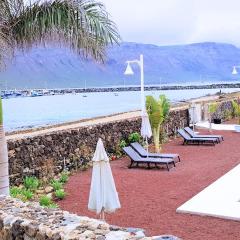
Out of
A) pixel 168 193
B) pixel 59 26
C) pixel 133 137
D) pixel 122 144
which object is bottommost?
pixel 168 193

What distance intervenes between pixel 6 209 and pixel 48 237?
1176 millimetres

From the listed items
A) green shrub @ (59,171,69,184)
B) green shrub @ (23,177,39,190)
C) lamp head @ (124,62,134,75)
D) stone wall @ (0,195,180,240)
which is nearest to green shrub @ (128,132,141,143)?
lamp head @ (124,62,134,75)

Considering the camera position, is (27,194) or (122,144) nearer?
(27,194)

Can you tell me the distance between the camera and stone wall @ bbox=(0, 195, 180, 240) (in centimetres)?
396

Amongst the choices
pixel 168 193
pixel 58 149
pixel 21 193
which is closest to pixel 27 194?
pixel 21 193

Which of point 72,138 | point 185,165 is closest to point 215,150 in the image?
point 185,165

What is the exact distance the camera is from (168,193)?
30.6 feet

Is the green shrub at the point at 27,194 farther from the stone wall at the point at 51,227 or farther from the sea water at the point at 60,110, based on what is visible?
the sea water at the point at 60,110

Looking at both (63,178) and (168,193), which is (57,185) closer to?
(63,178)

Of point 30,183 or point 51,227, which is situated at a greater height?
point 51,227

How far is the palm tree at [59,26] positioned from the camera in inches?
281

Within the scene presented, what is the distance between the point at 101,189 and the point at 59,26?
254cm

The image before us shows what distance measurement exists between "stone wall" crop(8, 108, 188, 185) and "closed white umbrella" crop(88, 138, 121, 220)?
3.92 metres

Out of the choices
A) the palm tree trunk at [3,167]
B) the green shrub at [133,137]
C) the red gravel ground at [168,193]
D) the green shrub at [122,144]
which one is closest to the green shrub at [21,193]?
the red gravel ground at [168,193]
